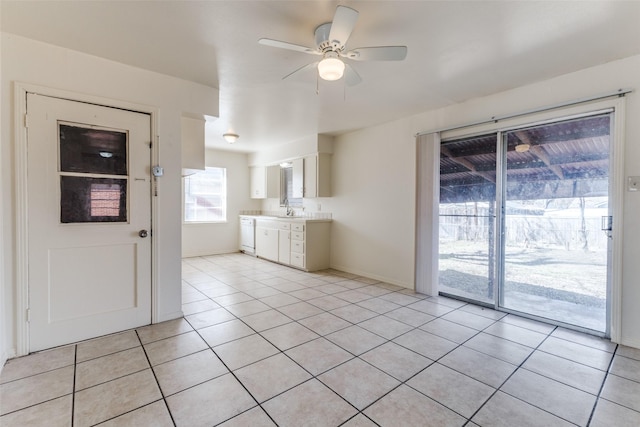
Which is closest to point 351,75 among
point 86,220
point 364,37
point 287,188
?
point 364,37

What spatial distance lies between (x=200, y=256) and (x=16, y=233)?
4.36 meters

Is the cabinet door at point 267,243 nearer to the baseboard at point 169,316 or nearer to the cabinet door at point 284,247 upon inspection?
the cabinet door at point 284,247

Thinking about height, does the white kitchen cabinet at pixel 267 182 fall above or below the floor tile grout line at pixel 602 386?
above

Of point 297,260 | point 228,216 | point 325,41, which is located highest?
point 325,41

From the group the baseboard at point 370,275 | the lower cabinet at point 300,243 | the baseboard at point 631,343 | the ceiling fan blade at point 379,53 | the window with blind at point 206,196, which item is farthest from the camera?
the window with blind at point 206,196

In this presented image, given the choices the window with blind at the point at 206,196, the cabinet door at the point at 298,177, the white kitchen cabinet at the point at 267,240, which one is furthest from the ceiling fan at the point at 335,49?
the window with blind at the point at 206,196

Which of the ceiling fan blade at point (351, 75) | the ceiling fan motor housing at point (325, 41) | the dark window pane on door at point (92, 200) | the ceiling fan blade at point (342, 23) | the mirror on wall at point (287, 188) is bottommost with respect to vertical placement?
the dark window pane on door at point (92, 200)

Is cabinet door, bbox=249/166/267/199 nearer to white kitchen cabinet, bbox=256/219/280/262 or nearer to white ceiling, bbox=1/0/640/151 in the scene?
white kitchen cabinet, bbox=256/219/280/262

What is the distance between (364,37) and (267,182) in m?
4.86

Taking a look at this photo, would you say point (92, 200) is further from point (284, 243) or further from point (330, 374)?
point (284, 243)

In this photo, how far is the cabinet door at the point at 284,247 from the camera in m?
5.50

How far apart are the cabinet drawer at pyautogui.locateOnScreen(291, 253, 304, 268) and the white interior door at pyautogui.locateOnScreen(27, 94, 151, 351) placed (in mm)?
2726

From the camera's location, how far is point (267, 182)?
677cm

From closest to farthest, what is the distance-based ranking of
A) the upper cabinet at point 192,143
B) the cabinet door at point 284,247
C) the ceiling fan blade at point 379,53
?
the ceiling fan blade at point 379,53
the upper cabinet at point 192,143
the cabinet door at point 284,247
